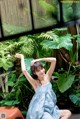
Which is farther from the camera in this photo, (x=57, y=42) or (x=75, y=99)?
(x=75, y=99)

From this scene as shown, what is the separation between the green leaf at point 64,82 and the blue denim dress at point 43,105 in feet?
Answer: 2.15

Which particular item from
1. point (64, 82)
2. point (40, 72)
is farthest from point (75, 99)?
point (40, 72)

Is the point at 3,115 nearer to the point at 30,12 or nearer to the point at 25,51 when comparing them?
the point at 25,51

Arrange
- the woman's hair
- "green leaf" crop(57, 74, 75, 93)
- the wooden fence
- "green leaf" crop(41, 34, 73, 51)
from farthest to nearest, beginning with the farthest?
"green leaf" crop(57, 74, 75, 93), "green leaf" crop(41, 34, 73, 51), the woman's hair, the wooden fence

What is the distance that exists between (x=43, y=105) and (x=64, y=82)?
33.3 inches

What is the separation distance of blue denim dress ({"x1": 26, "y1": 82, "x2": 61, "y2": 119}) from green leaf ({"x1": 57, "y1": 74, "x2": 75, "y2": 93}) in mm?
655

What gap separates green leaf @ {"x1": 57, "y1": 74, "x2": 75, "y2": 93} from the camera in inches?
148

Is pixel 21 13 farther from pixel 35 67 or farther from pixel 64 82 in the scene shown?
pixel 64 82

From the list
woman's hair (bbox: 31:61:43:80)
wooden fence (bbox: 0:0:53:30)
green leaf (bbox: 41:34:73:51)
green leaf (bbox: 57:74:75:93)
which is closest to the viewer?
wooden fence (bbox: 0:0:53:30)

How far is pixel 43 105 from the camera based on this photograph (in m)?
3.06

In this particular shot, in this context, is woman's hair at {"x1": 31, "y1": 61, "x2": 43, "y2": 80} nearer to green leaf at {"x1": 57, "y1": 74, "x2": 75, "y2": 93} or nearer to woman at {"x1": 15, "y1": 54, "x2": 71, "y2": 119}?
woman at {"x1": 15, "y1": 54, "x2": 71, "y2": 119}

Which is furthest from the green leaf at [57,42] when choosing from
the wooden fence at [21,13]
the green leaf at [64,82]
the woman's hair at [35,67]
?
the wooden fence at [21,13]

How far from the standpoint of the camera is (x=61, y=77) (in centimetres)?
392

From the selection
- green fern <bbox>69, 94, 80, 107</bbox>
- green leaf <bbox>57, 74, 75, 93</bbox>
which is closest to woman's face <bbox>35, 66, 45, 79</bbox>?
green leaf <bbox>57, 74, 75, 93</bbox>
